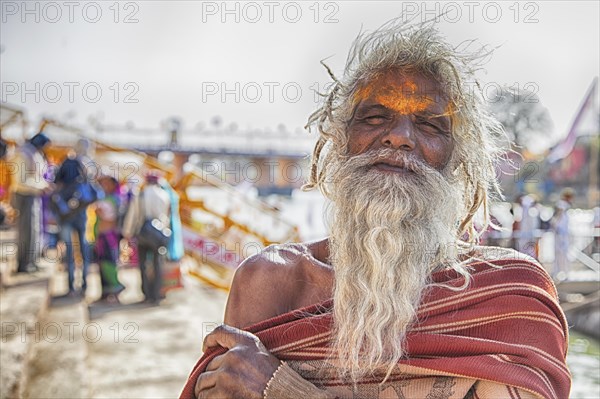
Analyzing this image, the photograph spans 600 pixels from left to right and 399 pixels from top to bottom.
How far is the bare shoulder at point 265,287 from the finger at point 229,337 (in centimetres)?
18

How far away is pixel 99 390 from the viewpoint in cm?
372

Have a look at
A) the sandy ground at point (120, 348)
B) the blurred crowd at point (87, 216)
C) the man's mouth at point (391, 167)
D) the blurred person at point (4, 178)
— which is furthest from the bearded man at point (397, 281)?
the blurred person at point (4, 178)

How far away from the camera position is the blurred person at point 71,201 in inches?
239

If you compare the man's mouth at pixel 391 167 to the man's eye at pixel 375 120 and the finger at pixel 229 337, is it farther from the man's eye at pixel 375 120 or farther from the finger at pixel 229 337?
the finger at pixel 229 337

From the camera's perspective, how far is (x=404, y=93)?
1.80 metres

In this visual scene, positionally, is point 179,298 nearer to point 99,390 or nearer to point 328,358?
point 99,390

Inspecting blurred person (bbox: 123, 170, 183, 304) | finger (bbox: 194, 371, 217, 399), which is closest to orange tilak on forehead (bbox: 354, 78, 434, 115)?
finger (bbox: 194, 371, 217, 399)

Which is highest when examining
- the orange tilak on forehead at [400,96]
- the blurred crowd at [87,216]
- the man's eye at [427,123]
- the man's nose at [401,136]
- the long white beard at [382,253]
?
the orange tilak on forehead at [400,96]

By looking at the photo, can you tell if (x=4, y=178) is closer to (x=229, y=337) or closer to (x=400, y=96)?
(x=229, y=337)

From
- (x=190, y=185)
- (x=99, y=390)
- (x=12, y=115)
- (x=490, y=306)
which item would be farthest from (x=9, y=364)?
(x=190, y=185)

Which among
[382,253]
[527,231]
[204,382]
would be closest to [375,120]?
[382,253]

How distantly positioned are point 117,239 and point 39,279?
1820mm

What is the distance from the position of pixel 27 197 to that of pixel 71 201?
0.52 metres

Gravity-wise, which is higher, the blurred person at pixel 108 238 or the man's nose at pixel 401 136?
the man's nose at pixel 401 136
